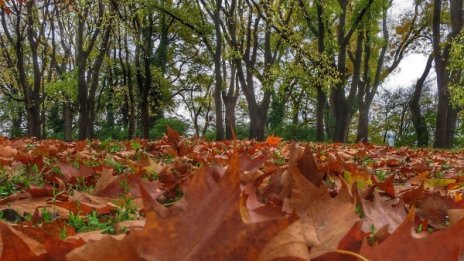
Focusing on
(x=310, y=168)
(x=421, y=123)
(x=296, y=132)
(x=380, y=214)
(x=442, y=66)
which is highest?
(x=442, y=66)

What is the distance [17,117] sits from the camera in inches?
1421

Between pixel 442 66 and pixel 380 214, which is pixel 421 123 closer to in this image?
pixel 442 66

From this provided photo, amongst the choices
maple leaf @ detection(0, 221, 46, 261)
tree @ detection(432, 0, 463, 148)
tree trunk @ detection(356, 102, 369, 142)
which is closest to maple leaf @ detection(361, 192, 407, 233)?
maple leaf @ detection(0, 221, 46, 261)

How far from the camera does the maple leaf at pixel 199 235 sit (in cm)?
53

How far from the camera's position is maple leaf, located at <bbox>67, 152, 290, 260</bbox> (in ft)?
1.73

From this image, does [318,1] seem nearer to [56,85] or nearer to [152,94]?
[56,85]

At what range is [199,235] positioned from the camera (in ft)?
1.78

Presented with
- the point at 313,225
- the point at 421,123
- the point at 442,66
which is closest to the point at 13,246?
the point at 313,225

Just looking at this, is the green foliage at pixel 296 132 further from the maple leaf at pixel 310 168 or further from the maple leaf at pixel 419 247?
the maple leaf at pixel 419 247

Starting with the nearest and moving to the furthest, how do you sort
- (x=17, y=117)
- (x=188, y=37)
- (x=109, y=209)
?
(x=109, y=209) → (x=188, y=37) → (x=17, y=117)

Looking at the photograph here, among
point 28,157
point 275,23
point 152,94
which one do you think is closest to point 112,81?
point 152,94

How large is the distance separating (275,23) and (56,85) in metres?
9.50

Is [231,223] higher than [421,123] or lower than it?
lower

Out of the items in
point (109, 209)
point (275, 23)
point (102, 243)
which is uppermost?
point (275, 23)
